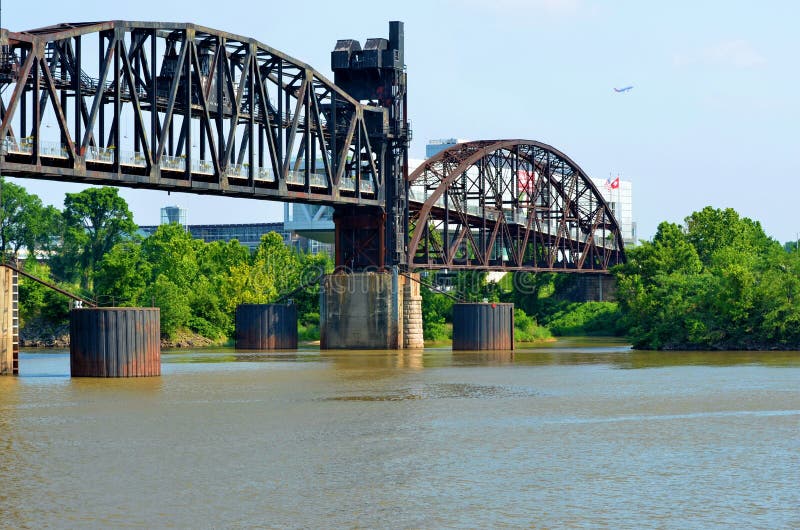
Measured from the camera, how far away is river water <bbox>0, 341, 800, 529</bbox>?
28.4 meters

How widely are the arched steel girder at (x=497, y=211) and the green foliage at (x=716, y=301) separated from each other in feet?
57.4

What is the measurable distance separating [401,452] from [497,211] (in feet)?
318

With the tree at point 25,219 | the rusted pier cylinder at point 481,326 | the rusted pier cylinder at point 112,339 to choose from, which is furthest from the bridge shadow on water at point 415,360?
the tree at point 25,219

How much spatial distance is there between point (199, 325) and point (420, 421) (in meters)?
82.2

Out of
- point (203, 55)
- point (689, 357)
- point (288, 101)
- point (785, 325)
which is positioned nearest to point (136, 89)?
point (203, 55)

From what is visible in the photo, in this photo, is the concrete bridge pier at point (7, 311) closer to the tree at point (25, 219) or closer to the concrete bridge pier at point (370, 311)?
the concrete bridge pier at point (370, 311)

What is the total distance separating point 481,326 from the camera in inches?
4003

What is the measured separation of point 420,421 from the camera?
45344 millimetres

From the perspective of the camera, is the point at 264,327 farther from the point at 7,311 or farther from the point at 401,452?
the point at 401,452

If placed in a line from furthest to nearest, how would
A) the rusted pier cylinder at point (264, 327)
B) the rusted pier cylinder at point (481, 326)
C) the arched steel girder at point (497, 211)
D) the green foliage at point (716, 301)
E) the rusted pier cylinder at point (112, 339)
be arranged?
the arched steel girder at point (497, 211) < the rusted pier cylinder at point (264, 327) < the rusted pier cylinder at point (481, 326) < the green foliage at point (716, 301) < the rusted pier cylinder at point (112, 339)

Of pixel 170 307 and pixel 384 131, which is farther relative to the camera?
pixel 170 307

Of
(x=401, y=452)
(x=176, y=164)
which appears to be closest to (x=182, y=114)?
(x=176, y=164)

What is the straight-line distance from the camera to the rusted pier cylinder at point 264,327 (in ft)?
348

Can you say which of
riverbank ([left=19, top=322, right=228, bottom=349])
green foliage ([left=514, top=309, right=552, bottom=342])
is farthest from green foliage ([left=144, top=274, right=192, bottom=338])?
green foliage ([left=514, top=309, right=552, bottom=342])
